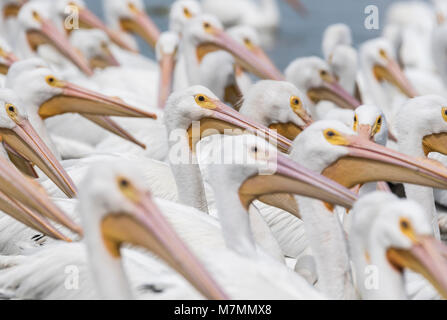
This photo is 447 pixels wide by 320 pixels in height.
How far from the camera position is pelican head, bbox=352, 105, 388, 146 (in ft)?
15.1

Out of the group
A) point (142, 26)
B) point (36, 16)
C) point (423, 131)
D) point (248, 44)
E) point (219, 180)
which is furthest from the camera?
point (142, 26)

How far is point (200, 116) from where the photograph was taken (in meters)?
4.64

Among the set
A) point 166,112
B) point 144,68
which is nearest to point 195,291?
point 166,112

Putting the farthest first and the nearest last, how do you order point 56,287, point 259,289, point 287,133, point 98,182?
point 287,133 → point 56,287 → point 259,289 → point 98,182

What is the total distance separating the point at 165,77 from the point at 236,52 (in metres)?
0.66

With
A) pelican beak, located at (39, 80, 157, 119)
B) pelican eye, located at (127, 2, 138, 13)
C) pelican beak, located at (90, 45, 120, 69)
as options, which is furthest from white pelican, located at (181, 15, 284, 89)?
pelican eye, located at (127, 2, 138, 13)

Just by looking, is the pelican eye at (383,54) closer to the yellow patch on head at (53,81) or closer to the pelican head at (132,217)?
the yellow patch on head at (53,81)

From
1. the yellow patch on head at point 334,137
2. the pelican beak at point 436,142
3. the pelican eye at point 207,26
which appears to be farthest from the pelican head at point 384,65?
the yellow patch on head at point 334,137

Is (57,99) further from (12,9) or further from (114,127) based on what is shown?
(12,9)

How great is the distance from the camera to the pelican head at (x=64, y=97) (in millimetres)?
5289

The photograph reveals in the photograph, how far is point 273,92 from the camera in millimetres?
4984

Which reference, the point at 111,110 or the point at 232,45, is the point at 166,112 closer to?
the point at 111,110

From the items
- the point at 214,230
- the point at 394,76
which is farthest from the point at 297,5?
the point at 214,230
